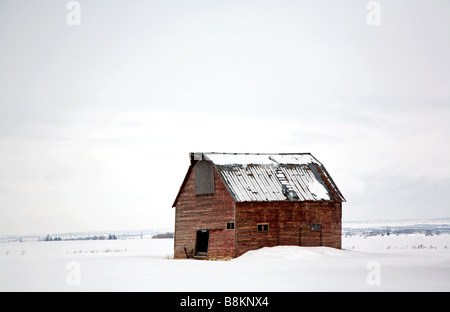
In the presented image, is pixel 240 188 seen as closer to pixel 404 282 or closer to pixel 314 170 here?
pixel 314 170

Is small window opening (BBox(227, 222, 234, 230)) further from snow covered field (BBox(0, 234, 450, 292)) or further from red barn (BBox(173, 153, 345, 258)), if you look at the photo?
snow covered field (BBox(0, 234, 450, 292))

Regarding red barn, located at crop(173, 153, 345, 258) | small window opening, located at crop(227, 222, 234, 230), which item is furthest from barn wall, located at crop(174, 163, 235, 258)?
small window opening, located at crop(227, 222, 234, 230)

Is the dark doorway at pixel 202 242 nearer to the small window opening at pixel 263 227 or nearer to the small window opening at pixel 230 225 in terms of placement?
the small window opening at pixel 230 225

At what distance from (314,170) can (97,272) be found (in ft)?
59.0

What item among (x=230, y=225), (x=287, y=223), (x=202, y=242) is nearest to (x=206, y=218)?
(x=230, y=225)

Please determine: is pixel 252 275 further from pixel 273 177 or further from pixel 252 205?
pixel 273 177

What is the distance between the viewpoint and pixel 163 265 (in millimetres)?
34406

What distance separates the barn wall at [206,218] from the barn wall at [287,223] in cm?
75

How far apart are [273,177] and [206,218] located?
4.82 meters

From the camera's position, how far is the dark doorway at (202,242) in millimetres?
41594

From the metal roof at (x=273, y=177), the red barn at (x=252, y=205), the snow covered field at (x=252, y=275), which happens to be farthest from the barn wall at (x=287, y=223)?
the snow covered field at (x=252, y=275)

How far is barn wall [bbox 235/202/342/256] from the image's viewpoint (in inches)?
1532

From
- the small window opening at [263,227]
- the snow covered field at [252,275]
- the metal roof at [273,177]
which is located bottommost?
the snow covered field at [252,275]
